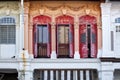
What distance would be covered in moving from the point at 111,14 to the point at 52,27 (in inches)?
127

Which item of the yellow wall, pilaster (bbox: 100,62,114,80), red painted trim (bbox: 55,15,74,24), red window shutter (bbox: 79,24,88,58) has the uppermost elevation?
the yellow wall

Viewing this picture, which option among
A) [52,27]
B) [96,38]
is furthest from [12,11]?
[96,38]

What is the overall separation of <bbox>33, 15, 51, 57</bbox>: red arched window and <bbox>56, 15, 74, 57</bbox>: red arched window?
530 millimetres

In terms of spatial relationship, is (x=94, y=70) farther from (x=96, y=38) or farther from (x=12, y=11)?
(x=12, y=11)

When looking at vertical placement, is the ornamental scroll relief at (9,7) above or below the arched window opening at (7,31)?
above

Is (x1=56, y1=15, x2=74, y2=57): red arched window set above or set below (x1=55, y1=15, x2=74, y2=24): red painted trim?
below

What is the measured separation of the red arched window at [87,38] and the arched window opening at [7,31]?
11.8 ft

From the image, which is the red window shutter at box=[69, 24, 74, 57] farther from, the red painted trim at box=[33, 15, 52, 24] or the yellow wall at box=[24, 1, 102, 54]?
Result: the red painted trim at box=[33, 15, 52, 24]

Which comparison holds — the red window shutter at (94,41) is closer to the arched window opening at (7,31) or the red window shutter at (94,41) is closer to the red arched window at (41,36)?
the red arched window at (41,36)

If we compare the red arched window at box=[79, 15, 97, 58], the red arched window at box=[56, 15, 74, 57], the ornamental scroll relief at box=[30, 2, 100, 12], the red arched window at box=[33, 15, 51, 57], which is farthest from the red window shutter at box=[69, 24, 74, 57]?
the red arched window at box=[33, 15, 51, 57]

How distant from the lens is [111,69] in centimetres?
2517

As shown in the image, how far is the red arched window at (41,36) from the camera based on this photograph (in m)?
25.9

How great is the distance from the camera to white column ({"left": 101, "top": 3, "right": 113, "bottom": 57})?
83.4 ft

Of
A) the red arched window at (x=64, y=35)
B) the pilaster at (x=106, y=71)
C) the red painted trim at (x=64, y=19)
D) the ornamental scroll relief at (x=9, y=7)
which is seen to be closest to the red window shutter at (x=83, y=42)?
the red arched window at (x=64, y=35)
